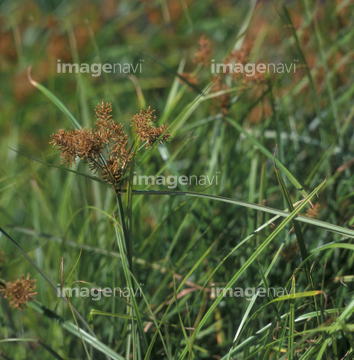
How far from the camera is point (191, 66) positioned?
10.5 ft

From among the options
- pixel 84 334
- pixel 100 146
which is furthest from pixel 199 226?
pixel 100 146

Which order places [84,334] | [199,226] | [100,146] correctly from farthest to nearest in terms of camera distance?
[199,226], [84,334], [100,146]

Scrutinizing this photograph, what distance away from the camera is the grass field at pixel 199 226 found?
935 mm

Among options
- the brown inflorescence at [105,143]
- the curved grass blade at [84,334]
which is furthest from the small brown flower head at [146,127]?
the curved grass blade at [84,334]

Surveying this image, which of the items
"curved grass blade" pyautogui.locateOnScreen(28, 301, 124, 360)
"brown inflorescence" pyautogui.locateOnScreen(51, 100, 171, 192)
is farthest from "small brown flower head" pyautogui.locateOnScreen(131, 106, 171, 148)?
"curved grass blade" pyautogui.locateOnScreen(28, 301, 124, 360)

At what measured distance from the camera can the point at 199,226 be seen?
54.7 inches

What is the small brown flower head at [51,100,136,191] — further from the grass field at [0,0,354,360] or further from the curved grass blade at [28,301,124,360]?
the curved grass blade at [28,301,124,360]

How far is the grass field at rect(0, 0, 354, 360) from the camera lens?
94 centimetres

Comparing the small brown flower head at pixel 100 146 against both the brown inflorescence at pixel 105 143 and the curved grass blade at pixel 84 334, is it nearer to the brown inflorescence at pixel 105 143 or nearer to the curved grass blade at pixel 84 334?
the brown inflorescence at pixel 105 143

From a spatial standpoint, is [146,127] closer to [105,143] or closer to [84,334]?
[105,143]

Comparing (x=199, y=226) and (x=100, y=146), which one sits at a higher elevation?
(x=100, y=146)

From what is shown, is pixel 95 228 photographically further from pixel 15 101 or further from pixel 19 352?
pixel 15 101

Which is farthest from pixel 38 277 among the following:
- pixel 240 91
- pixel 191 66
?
pixel 191 66

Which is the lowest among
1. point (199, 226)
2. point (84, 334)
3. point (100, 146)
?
point (84, 334)
